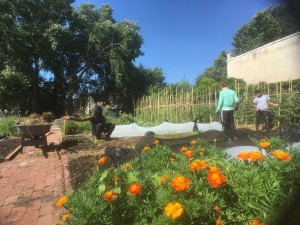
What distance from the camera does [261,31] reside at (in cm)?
3800

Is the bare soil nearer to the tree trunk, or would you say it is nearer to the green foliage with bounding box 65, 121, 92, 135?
the green foliage with bounding box 65, 121, 92, 135

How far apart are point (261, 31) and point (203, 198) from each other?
41.2 metres

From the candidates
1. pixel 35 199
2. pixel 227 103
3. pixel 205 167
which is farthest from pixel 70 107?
pixel 205 167

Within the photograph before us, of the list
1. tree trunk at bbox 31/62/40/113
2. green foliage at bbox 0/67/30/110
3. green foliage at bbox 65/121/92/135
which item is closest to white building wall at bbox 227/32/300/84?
green foliage at bbox 65/121/92/135

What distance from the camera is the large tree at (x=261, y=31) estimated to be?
33875 millimetres

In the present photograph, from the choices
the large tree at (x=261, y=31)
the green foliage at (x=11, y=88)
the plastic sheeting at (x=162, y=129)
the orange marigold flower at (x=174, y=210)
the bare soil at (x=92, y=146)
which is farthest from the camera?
the large tree at (x=261, y=31)

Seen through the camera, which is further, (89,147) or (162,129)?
(162,129)

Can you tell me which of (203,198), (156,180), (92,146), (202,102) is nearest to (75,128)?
(92,146)

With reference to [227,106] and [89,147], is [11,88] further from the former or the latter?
[227,106]

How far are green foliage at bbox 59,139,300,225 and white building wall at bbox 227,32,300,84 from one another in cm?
1497

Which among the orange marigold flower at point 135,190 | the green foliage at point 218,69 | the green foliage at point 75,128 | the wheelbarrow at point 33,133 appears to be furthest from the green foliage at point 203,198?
the green foliage at point 218,69

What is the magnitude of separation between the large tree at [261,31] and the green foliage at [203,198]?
3163 centimetres

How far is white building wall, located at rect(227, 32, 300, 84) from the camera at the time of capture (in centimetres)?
1683

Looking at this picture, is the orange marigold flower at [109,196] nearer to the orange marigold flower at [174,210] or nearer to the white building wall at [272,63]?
the orange marigold flower at [174,210]
